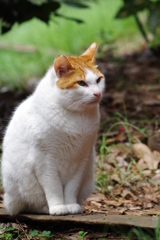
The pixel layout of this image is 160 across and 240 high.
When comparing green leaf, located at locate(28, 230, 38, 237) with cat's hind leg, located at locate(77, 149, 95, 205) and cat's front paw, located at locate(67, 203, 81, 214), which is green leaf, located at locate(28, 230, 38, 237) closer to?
cat's front paw, located at locate(67, 203, 81, 214)

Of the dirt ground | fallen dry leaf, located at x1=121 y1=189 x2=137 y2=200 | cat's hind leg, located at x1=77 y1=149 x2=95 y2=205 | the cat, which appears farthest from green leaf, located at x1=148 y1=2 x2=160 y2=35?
cat's hind leg, located at x1=77 y1=149 x2=95 y2=205

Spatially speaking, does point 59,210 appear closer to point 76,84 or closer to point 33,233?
point 33,233

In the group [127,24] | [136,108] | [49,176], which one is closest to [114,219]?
[49,176]

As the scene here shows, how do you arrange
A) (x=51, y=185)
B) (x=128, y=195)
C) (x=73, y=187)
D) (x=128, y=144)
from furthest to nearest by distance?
(x=128, y=144)
(x=128, y=195)
(x=73, y=187)
(x=51, y=185)

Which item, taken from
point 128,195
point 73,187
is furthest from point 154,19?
point 73,187

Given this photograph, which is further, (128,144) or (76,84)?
(128,144)

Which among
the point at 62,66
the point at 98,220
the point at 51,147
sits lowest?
the point at 98,220

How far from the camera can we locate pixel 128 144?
416 cm

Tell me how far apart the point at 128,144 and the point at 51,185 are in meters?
1.69

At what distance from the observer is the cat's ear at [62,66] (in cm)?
249

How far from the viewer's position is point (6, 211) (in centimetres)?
290

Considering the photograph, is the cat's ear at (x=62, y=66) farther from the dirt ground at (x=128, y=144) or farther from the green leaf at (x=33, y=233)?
the green leaf at (x=33, y=233)

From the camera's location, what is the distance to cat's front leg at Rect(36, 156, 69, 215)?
2.58 meters

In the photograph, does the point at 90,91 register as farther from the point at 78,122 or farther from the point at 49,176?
the point at 49,176
